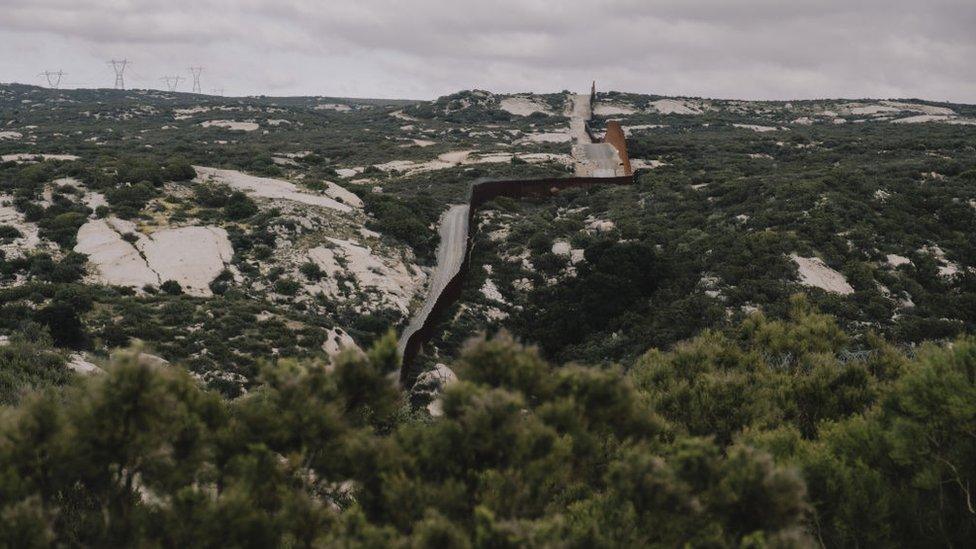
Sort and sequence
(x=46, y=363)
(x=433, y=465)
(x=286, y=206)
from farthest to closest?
(x=286, y=206), (x=46, y=363), (x=433, y=465)

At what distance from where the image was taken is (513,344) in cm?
836

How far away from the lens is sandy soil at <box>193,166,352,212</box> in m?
42.5

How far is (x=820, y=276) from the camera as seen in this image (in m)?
28.5

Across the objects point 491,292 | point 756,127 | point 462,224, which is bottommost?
point 491,292

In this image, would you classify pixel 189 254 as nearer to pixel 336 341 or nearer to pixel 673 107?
pixel 336 341

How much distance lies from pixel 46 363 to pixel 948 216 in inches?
1883

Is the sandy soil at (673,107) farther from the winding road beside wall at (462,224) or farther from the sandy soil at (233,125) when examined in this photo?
the sandy soil at (233,125)

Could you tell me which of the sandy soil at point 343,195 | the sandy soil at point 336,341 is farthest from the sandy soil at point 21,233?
the sandy soil at point 343,195

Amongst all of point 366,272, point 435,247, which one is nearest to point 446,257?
point 435,247

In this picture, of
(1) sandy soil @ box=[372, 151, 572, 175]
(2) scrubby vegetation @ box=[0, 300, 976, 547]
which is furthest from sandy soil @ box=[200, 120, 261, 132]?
(2) scrubby vegetation @ box=[0, 300, 976, 547]

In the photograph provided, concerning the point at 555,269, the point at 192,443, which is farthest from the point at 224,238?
the point at 192,443

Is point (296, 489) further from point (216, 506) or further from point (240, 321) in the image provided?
point (240, 321)

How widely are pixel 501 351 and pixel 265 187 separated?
41.7m

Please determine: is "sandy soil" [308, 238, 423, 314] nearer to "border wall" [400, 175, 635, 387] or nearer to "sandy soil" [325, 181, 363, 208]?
"border wall" [400, 175, 635, 387]
